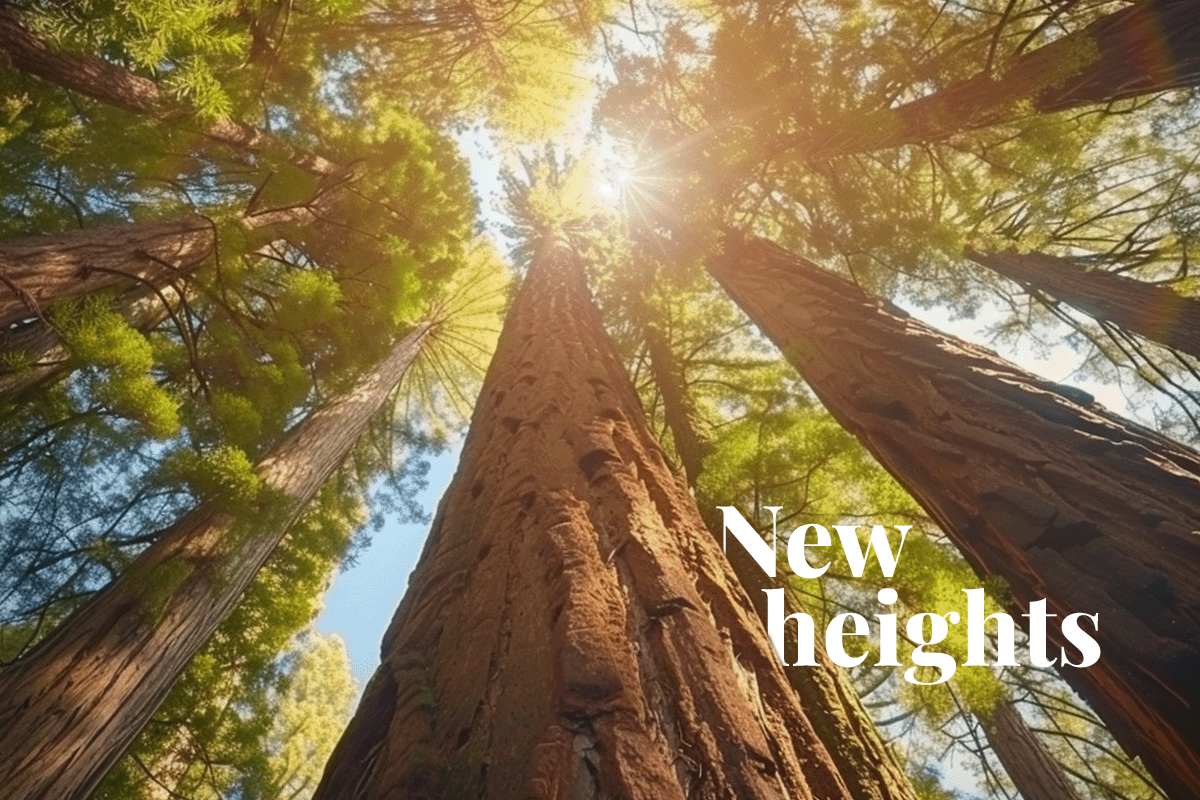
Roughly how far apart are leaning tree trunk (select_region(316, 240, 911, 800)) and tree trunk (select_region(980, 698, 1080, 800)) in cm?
605

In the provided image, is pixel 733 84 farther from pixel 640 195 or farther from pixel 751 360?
pixel 751 360

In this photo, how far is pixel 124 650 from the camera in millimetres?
3031

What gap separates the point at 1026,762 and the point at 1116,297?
14.9 feet

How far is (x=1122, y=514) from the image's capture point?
174 centimetres

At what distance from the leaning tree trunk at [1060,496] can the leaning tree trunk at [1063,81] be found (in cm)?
216

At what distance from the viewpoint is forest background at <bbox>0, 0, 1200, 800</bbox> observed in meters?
3.54

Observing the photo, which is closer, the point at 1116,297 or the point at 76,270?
the point at 76,270

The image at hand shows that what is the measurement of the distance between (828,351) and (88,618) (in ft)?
12.7

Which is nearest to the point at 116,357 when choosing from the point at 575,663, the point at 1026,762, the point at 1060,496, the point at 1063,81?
the point at 575,663

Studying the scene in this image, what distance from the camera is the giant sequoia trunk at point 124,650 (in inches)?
102

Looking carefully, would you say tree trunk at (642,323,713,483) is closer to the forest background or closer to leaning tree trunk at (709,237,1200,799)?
the forest background

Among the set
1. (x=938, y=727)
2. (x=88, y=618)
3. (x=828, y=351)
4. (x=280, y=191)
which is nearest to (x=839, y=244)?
(x=828, y=351)

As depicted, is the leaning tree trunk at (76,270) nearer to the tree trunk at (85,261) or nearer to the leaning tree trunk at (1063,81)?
the tree trunk at (85,261)

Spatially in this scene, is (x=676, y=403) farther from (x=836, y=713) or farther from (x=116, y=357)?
(x=116, y=357)
